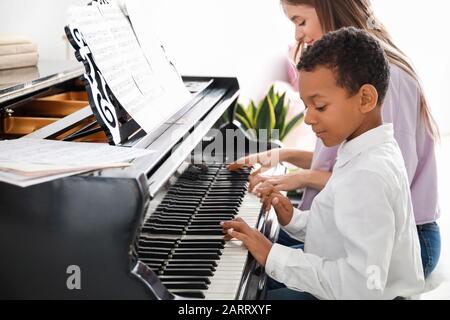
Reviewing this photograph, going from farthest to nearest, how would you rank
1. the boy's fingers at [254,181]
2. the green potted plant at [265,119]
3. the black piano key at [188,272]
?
the green potted plant at [265,119] → the boy's fingers at [254,181] → the black piano key at [188,272]

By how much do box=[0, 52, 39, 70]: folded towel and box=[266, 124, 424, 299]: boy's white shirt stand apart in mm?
1445

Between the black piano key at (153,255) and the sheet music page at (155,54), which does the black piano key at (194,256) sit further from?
the sheet music page at (155,54)

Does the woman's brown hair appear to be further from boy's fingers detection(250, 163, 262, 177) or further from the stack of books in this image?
the stack of books

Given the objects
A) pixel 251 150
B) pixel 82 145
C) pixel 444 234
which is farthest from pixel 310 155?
pixel 444 234

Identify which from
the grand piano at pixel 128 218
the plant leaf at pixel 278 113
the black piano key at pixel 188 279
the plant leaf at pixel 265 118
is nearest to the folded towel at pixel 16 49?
the grand piano at pixel 128 218

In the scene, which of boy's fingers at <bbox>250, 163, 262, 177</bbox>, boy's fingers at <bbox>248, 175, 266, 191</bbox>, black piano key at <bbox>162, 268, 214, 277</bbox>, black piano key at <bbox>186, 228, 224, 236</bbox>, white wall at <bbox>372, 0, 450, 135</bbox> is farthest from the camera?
white wall at <bbox>372, 0, 450, 135</bbox>

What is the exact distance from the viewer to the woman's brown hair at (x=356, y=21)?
82.2 inches

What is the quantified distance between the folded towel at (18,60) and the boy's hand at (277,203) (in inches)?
45.0

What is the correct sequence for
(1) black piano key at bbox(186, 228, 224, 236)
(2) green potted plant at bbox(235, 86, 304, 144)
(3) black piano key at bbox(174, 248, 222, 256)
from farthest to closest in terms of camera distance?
(2) green potted plant at bbox(235, 86, 304, 144) → (1) black piano key at bbox(186, 228, 224, 236) → (3) black piano key at bbox(174, 248, 222, 256)

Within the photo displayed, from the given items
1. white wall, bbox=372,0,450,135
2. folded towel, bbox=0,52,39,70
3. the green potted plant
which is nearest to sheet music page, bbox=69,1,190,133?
folded towel, bbox=0,52,39,70

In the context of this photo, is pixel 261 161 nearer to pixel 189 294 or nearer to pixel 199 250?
pixel 199 250

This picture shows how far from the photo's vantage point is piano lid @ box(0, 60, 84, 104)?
6.87ft

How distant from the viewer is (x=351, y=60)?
161 centimetres

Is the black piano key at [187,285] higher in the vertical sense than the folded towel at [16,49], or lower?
lower
